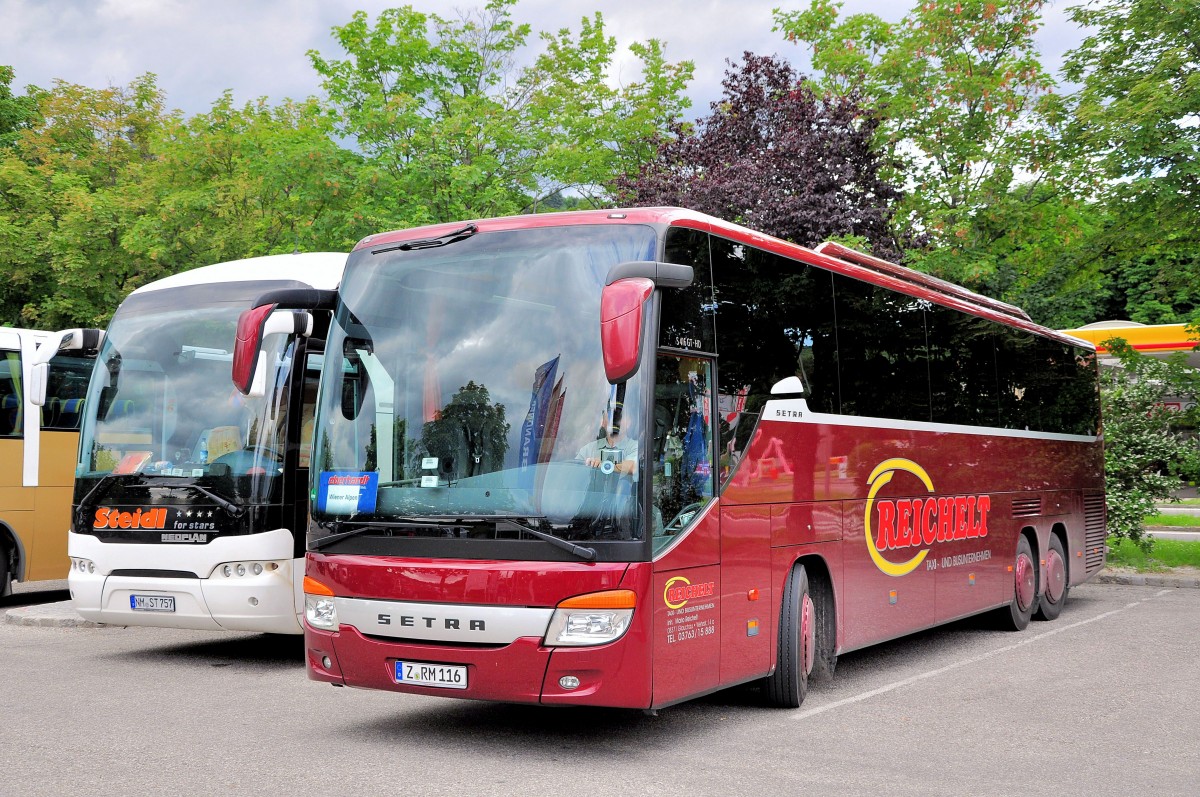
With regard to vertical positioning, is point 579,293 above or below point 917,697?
above

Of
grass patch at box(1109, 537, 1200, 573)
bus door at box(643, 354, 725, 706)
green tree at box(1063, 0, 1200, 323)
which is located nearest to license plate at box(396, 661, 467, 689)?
bus door at box(643, 354, 725, 706)

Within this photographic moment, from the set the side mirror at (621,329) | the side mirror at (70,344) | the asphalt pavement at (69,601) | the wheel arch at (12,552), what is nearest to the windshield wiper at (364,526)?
the side mirror at (621,329)

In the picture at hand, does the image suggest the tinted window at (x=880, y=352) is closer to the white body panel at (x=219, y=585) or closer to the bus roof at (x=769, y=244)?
the bus roof at (x=769, y=244)

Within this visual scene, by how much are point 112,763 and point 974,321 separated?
31.2 feet

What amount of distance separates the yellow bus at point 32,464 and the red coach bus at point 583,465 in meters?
7.05

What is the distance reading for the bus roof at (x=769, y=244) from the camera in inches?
300

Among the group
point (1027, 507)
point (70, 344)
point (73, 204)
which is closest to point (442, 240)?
point (70, 344)

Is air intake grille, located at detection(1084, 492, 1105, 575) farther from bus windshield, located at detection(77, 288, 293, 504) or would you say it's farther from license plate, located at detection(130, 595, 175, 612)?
license plate, located at detection(130, 595, 175, 612)

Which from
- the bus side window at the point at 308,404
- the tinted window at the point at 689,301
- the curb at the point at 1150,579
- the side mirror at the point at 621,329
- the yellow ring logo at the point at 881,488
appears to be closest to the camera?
the side mirror at the point at 621,329

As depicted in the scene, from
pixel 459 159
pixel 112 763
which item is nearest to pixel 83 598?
pixel 112 763

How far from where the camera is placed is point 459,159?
910 inches

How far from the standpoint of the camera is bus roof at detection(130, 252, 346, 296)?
1120cm

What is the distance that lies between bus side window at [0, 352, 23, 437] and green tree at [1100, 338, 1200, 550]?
15.1 m

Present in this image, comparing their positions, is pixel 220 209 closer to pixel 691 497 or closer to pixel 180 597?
pixel 180 597
